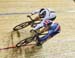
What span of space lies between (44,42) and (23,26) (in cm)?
14

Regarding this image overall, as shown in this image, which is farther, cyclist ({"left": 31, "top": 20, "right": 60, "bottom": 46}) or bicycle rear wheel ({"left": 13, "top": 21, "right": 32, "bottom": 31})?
bicycle rear wheel ({"left": 13, "top": 21, "right": 32, "bottom": 31})

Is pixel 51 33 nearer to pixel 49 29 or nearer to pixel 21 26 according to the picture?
pixel 49 29

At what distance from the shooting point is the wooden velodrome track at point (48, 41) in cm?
83

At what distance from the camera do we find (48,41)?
2.92 ft

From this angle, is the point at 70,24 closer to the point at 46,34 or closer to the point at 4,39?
the point at 46,34

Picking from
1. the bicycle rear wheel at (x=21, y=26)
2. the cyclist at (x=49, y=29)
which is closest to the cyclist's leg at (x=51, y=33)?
the cyclist at (x=49, y=29)

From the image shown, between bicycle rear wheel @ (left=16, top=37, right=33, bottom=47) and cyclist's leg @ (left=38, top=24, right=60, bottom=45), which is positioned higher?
cyclist's leg @ (left=38, top=24, right=60, bottom=45)

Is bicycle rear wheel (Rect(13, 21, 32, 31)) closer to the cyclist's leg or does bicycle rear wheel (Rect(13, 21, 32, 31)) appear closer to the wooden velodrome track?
the wooden velodrome track

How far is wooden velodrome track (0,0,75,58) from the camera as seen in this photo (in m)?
0.83

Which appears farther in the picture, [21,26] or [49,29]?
[21,26]

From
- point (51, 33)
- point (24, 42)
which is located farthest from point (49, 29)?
point (24, 42)

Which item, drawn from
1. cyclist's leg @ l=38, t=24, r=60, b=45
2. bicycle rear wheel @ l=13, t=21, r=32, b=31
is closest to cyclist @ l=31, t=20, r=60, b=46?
cyclist's leg @ l=38, t=24, r=60, b=45

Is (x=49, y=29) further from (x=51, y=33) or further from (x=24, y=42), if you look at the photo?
(x=24, y=42)

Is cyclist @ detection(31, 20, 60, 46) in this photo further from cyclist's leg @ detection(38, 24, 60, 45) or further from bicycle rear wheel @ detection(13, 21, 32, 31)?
bicycle rear wheel @ detection(13, 21, 32, 31)
